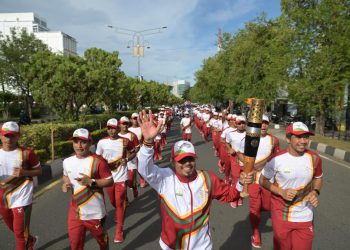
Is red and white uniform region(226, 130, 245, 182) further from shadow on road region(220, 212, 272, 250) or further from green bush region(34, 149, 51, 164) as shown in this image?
green bush region(34, 149, 51, 164)

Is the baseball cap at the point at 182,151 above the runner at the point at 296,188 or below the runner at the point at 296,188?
above

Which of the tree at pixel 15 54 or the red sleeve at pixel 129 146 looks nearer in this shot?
the red sleeve at pixel 129 146

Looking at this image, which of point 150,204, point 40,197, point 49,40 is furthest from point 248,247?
point 49,40

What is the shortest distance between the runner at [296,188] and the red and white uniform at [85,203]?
6.20 ft

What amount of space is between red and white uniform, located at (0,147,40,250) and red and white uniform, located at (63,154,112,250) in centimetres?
72

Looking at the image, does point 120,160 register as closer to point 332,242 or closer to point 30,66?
point 332,242

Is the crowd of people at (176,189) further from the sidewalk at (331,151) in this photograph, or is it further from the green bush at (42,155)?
the sidewalk at (331,151)

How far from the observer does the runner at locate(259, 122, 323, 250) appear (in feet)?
11.4

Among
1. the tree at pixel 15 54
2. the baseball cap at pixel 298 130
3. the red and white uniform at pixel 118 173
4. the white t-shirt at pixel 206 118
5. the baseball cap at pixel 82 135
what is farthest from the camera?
the tree at pixel 15 54

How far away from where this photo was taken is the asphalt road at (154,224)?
4.81 meters

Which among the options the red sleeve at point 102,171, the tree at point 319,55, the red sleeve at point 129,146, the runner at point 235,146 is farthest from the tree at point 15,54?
the red sleeve at point 102,171

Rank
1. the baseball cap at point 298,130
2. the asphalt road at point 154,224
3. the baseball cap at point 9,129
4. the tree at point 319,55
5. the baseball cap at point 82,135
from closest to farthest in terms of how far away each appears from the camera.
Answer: the baseball cap at point 298,130 < the baseball cap at point 82,135 < the baseball cap at point 9,129 < the asphalt road at point 154,224 < the tree at point 319,55

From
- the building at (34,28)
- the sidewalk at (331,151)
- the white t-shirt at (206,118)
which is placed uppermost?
the building at (34,28)

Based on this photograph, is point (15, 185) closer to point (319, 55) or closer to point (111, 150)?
point (111, 150)
